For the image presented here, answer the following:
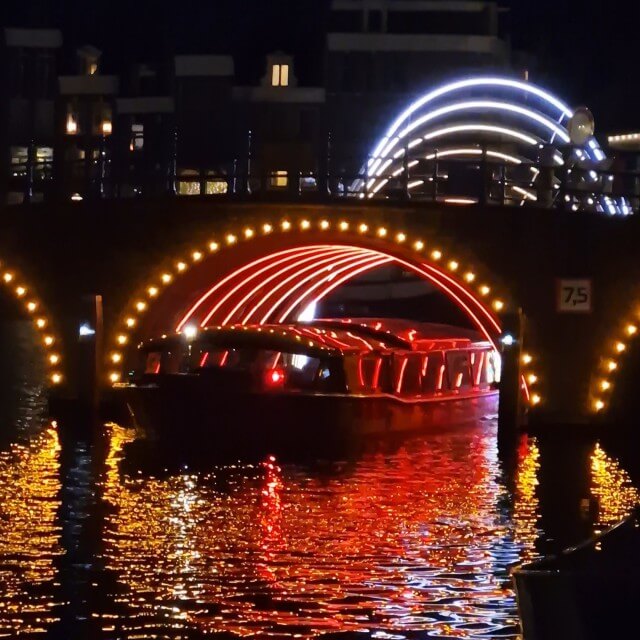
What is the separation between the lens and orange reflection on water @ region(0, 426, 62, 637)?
15.9 m

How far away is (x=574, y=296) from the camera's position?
2912 centimetres

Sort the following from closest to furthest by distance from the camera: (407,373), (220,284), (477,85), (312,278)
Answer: (407,373) → (220,284) → (477,85) → (312,278)

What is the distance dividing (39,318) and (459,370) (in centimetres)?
754

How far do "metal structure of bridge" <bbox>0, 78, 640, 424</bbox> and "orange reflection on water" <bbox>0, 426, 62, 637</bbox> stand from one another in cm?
344

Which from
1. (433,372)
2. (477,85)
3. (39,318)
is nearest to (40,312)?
(39,318)

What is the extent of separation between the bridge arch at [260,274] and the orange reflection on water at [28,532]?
11.2 feet

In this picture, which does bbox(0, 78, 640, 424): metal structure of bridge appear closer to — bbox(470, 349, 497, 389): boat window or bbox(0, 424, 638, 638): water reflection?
bbox(470, 349, 497, 389): boat window

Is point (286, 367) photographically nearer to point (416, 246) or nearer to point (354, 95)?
point (416, 246)

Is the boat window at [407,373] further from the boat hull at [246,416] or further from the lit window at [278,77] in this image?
the lit window at [278,77]

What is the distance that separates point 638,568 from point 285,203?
64.6ft

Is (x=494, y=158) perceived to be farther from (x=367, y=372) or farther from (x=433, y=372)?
(x=367, y=372)

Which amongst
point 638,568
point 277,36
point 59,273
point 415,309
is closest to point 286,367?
point 59,273

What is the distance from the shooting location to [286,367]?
28453 millimetres

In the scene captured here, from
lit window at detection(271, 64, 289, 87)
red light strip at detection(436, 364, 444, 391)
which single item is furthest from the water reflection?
lit window at detection(271, 64, 289, 87)
